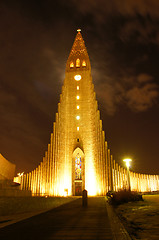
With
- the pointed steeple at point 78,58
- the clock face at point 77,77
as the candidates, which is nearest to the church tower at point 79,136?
the clock face at point 77,77

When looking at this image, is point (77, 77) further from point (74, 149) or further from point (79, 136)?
point (74, 149)

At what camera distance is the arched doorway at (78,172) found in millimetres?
34831

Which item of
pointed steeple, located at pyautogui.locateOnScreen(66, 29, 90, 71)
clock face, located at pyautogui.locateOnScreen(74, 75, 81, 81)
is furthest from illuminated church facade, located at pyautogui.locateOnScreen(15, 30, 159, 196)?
pointed steeple, located at pyautogui.locateOnScreen(66, 29, 90, 71)

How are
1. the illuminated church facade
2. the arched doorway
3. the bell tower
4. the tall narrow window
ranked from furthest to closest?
the tall narrow window → the arched doorway → the bell tower → the illuminated church facade

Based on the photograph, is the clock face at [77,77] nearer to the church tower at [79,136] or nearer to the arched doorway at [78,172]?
the church tower at [79,136]

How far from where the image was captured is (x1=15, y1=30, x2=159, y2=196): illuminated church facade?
32.7 meters

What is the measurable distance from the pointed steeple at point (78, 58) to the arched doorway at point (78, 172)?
1855 centimetres

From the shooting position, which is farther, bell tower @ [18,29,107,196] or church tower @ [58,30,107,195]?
church tower @ [58,30,107,195]

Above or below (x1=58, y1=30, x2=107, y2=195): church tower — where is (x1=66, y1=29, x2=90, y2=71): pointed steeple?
above

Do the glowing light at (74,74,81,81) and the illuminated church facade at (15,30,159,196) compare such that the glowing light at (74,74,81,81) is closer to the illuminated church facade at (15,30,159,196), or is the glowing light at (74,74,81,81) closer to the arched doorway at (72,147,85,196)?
the illuminated church facade at (15,30,159,196)

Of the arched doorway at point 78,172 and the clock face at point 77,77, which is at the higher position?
the clock face at point 77,77

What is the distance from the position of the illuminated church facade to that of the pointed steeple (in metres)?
1.16

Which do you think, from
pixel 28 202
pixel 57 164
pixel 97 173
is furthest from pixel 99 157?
pixel 28 202

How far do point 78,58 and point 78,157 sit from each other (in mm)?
22517
